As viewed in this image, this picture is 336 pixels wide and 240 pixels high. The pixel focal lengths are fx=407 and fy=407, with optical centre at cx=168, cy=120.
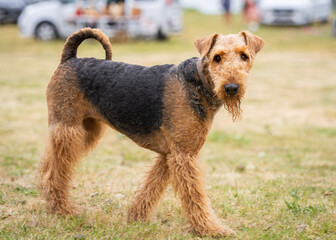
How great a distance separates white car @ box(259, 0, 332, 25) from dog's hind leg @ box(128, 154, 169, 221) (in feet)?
64.3

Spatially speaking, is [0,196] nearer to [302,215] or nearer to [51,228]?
[51,228]

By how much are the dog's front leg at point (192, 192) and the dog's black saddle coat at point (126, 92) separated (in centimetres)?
40

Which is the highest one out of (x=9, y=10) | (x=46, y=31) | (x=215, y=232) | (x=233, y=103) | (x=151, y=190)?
(x=9, y=10)

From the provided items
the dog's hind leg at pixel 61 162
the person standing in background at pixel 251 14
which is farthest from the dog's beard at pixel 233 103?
the person standing in background at pixel 251 14

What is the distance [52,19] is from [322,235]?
16814mm

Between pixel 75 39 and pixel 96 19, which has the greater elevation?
pixel 75 39

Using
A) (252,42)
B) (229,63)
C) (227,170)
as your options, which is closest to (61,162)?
(229,63)

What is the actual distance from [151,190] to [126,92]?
95 cm

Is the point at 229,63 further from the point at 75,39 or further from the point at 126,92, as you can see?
the point at 75,39

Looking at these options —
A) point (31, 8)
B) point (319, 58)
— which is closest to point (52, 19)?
point (31, 8)

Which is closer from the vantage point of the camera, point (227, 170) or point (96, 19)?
point (227, 170)

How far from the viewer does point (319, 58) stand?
15.8 metres

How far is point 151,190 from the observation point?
150 inches

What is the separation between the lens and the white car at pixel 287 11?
2144cm
